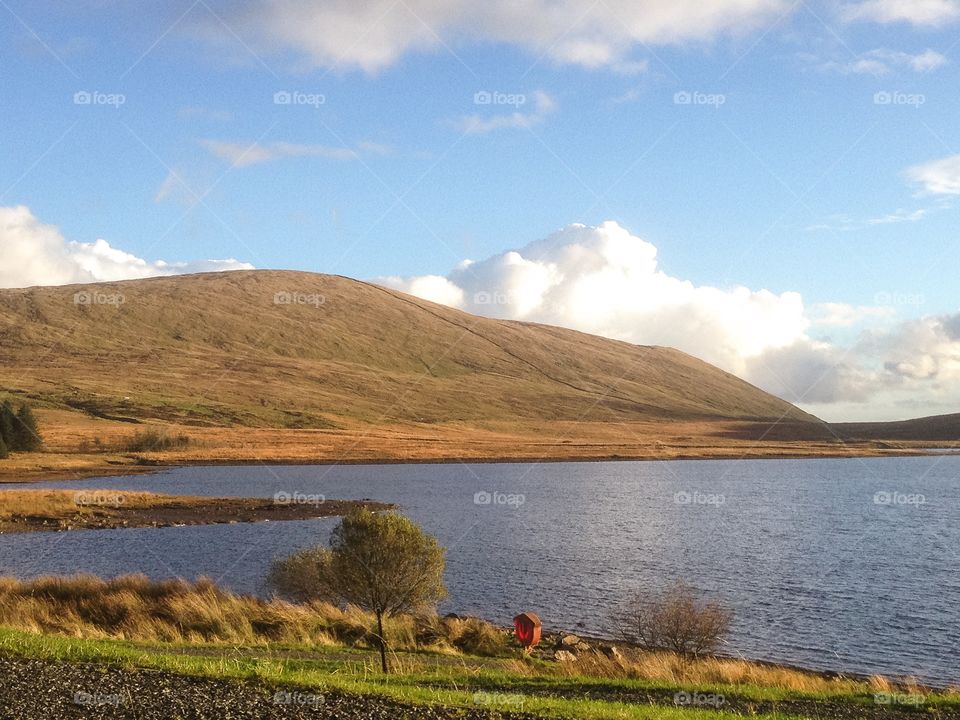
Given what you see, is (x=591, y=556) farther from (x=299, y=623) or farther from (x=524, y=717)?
(x=524, y=717)

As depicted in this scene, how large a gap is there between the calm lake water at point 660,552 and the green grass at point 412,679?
1431 cm


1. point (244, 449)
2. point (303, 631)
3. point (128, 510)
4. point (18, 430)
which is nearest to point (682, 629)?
point (303, 631)

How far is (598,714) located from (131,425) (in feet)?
566

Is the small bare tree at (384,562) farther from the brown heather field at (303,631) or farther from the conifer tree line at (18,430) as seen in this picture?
the conifer tree line at (18,430)

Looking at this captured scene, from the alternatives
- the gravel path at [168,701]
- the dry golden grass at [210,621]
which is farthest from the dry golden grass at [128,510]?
the gravel path at [168,701]

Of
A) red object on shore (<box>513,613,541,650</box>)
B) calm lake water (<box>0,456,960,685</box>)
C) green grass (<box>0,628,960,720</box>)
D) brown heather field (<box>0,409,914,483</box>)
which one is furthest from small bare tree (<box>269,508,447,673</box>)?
brown heather field (<box>0,409,914,483</box>)

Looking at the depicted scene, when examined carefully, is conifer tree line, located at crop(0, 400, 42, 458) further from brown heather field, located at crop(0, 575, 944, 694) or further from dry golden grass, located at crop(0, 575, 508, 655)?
dry golden grass, located at crop(0, 575, 508, 655)

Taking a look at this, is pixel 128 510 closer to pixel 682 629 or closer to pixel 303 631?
pixel 303 631

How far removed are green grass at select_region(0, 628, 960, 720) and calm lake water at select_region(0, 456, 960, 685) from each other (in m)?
14.3

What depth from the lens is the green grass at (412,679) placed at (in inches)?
634

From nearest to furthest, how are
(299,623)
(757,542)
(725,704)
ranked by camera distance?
(725,704) → (299,623) → (757,542)

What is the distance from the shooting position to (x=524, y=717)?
14312 mm

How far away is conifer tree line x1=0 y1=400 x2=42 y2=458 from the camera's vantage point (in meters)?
130

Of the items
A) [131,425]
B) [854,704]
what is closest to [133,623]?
[854,704]
